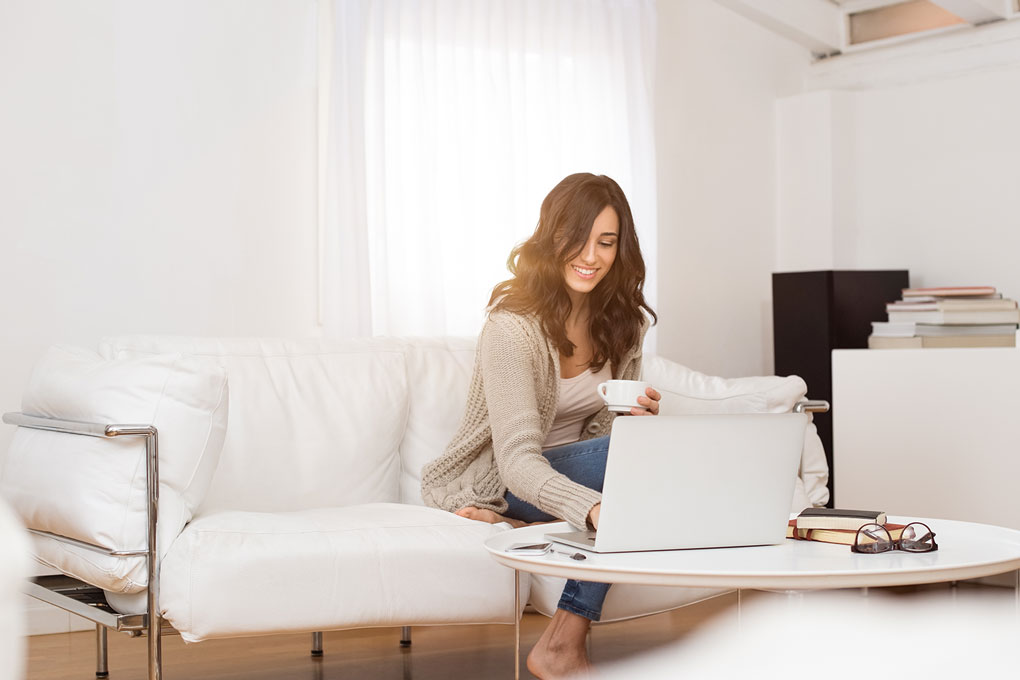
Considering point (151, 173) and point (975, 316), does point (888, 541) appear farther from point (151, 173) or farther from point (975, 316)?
point (151, 173)

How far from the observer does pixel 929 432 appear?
3895 millimetres

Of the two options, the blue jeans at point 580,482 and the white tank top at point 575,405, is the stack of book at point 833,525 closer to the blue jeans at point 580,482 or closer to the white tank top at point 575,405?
the blue jeans at point 580,482

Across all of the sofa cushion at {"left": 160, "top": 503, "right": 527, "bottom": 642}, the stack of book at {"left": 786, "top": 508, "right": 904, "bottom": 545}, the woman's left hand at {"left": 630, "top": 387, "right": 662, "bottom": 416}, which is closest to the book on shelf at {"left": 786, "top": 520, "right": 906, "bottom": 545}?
the stack of book at {"left": 786, "top": 508, "right": 904, "bottom": 545}

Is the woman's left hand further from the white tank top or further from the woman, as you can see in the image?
the white tank top

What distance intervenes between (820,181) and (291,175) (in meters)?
2.29

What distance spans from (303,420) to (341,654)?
73 centimetres

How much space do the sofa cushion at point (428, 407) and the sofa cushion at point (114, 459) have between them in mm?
684

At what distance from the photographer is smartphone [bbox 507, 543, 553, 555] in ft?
6.02

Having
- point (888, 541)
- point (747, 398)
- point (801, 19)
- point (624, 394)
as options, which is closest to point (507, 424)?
point (624, 394)

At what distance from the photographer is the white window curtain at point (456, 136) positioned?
3.78 metres

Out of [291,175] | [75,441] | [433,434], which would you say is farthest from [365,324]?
[75,441]

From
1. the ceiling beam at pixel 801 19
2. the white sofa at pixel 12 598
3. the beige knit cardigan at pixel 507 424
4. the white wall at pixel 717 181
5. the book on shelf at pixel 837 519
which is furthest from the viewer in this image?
the ceiling beam at pixel 801 19

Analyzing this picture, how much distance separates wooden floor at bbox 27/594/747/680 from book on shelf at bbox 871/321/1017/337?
131cm

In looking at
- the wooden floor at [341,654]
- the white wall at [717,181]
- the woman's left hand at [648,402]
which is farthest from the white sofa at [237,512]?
the white wall at [717,181]
